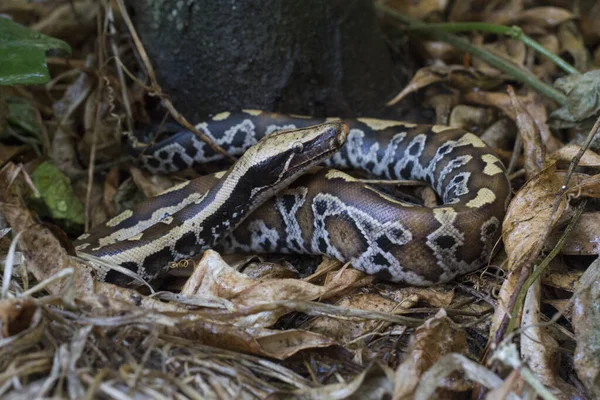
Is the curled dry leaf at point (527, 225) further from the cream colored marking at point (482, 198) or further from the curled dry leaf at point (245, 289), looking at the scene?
the curled dry leaf at point (245, 289)

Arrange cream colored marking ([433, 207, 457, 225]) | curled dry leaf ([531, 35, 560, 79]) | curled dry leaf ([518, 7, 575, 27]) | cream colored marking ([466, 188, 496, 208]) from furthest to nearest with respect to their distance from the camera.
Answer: curled dry leaf ([518, 7, 575, 27]) < curled dry leaf ([531, 35, 560, 79]) < cream colored marking ([466, 188, 496, 208]) < cream colored marking ([433, 207, 457, 225])

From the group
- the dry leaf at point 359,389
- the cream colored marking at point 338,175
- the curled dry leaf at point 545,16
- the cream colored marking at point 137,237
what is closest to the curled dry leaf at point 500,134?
the cream colored marking at point 338,175

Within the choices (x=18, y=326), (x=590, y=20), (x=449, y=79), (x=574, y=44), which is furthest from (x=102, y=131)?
(x=590, y=20)

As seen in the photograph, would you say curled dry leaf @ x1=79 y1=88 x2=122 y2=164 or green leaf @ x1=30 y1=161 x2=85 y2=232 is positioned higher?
curled dry leaf @ x1=79 y1=88 x2=122 y2=164

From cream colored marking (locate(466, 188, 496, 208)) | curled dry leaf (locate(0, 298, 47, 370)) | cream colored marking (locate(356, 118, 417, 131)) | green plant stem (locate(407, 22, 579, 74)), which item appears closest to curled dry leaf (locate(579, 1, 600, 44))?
green plant stem (locate(407, 22, 579, 74))

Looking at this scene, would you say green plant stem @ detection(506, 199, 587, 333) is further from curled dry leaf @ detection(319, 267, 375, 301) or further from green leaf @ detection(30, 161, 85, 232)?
green leaf @ detection(30, 161, 85, 232)

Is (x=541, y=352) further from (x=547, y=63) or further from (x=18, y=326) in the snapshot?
(x=547, y=63)

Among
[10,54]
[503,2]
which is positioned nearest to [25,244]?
[10,54]

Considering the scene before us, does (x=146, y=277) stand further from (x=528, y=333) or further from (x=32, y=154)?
(x=528, y=333)
